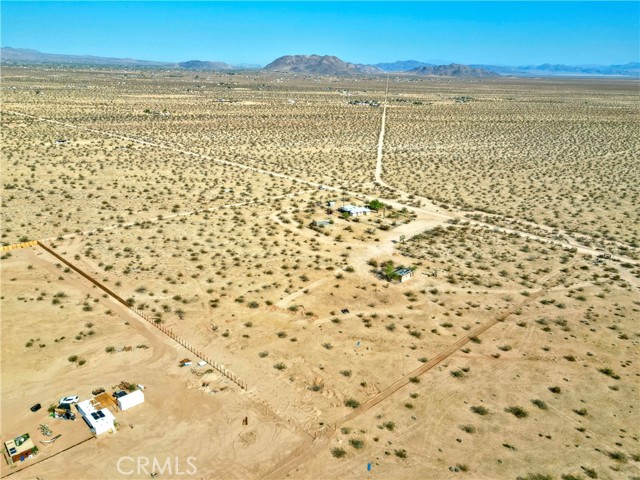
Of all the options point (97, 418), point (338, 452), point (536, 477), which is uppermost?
point (97, 418)

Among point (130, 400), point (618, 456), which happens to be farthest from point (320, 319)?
point (618, 456)

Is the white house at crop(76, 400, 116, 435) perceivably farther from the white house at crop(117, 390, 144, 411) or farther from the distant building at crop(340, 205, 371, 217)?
the distant building at crop(340, 205, 371, 217)

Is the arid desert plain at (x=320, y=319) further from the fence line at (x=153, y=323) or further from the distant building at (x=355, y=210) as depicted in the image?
the distant building at (x=355, y=210)

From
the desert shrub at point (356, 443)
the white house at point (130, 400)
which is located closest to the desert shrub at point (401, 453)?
the desert shrub at point (356, 443)

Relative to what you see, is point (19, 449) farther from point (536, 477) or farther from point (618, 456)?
point (618, 456)

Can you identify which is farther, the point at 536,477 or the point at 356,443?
the point at 356,443

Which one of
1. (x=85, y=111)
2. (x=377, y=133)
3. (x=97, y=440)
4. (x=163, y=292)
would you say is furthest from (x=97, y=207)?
(x=85, y=111)
